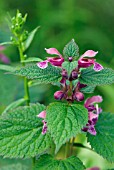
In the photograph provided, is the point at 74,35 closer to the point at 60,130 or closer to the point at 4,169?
the point at 4,169

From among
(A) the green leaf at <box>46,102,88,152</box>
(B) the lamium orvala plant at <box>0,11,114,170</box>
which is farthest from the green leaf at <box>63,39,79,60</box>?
(A) the green leaf at <box>46,102,88,152</box>

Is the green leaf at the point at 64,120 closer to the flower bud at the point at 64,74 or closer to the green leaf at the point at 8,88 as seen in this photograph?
the flower bud at the point at 64,74

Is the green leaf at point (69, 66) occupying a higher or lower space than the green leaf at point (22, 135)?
higher

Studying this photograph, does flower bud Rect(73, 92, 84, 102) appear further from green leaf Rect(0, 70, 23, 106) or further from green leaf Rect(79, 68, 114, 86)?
green leaf Rect(0, 70, 23, 106)

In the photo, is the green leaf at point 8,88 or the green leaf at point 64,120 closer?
the green leaf at point 64,120

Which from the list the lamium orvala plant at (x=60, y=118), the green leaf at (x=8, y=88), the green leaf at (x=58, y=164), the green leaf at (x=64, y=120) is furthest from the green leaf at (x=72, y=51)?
the green leaf at (x=8, y=88)

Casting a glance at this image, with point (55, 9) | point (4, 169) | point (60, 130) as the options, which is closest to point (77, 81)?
point (60, 130)

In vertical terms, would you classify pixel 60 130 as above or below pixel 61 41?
below
